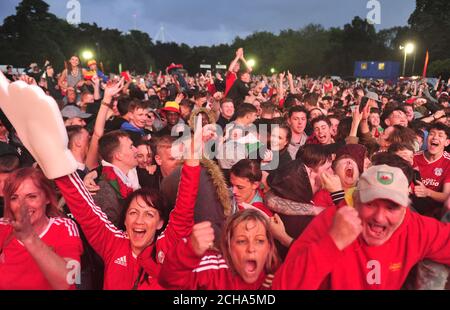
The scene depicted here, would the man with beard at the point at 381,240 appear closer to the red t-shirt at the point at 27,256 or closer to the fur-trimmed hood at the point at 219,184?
the fur-trimmed hood at the point at 219,184

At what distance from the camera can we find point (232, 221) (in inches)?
99.9

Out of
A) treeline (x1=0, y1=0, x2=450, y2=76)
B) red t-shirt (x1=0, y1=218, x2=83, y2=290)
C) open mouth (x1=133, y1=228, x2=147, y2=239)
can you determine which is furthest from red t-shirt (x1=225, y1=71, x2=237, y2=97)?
treeline (x1=0, y1=0, x2=450, y2=76)

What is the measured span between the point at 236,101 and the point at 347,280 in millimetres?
7344

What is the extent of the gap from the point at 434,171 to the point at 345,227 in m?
3.47

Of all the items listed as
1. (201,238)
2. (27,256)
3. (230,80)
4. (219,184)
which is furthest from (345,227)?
(230,80)

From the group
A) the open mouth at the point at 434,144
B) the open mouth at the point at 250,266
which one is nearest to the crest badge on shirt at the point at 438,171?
the open mouth at the point at 434,144

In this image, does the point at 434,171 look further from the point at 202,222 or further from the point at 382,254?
the point at 202,222

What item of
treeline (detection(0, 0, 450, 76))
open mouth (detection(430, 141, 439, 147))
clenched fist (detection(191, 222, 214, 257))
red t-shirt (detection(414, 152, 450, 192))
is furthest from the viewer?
treeline (detection(0, 0, 450, 76))

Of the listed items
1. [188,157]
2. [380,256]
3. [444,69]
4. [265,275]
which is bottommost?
[265,275]

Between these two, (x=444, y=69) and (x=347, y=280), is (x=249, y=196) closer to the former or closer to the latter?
(x=347, y=280)

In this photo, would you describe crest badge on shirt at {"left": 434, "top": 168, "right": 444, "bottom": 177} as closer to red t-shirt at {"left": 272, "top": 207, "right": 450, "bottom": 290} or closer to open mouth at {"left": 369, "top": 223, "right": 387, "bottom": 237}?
red t-shirt at {"left": 272, "top": 207, "right": 450, "bottom": 290}

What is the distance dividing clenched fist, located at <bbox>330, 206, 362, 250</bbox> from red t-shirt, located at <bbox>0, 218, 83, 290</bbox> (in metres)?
1.56

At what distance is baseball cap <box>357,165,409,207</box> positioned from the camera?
2207 millimetres

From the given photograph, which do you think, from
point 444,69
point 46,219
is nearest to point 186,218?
point 46,219
